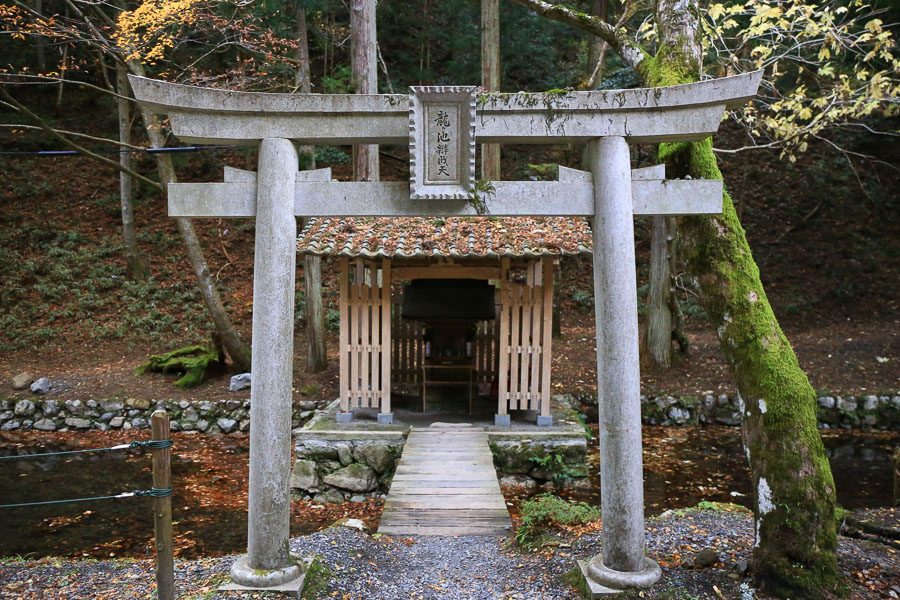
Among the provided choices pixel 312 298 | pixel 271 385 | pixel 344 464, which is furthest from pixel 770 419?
pixel 312 298

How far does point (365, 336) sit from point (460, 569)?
4816 mm

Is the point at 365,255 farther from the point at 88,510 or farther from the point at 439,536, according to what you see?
the point at 88,510

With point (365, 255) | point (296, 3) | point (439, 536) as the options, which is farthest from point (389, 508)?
point (296, 3)

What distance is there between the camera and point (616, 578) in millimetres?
4461

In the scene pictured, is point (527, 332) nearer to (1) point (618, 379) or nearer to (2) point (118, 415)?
(1) point (618, 379)

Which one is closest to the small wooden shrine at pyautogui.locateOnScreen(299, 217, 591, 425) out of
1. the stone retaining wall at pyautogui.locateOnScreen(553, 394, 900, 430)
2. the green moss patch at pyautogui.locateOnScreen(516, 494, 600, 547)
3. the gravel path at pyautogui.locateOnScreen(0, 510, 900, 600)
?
the stone retaining wall at pyautogui.locateOnScreen(553, 394, 900, 430)

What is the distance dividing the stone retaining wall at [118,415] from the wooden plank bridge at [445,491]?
4532mm

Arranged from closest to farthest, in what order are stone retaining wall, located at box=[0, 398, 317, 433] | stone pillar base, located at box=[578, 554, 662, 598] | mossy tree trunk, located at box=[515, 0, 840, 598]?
mossy tree trunk, located at box=[515, 0, 840, 598] → stone pillar base, located at box=[578, 554, 662, 598] → stone retaining wall, located at box=[0, 398, 317, 433]

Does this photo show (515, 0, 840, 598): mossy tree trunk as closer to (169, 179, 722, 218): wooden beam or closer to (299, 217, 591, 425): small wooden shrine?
Answer: (169, 179, 722, 218): wooden beam

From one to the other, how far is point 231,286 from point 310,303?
580 cm

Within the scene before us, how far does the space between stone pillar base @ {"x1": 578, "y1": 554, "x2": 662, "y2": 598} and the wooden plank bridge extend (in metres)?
1.75

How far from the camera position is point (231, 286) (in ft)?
61.1

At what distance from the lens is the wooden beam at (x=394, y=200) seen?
4738 millimetres

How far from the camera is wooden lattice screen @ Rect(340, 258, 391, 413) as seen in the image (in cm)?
978
